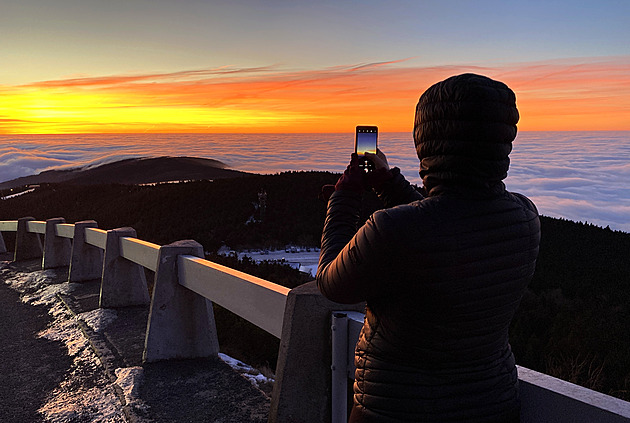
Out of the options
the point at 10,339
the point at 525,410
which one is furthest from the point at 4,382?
the point at 525,410

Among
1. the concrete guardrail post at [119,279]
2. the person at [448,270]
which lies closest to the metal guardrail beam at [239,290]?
the person at [448,270]

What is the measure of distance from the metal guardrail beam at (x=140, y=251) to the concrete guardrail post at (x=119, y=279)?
153mm

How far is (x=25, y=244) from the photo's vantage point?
45.2 feet

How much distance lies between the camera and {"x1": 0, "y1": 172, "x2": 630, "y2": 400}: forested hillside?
28.6ft

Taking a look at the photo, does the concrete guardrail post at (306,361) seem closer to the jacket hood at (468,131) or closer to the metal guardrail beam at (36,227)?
the jacket hood at (468,131)

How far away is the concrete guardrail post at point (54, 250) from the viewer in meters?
11.1

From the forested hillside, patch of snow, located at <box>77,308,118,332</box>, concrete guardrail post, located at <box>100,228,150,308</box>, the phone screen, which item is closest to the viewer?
the phone screen

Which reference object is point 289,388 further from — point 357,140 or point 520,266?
point 520,266

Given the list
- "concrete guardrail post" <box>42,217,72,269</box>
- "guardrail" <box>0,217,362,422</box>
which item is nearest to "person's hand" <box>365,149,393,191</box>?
"guardrail" <box>0,217,362,422</box>

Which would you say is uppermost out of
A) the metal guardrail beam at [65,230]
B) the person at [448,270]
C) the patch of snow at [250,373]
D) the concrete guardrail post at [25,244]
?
the person at [448,270]

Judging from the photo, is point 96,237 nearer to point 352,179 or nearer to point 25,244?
point 25,244

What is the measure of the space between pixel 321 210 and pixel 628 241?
47.7ft

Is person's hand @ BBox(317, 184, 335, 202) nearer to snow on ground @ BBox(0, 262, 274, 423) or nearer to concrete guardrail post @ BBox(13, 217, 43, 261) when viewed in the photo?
snow on ground @ BBox(0, 262, 274, 423)

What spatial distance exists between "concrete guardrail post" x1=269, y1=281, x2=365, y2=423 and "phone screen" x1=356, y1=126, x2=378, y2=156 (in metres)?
1.06
